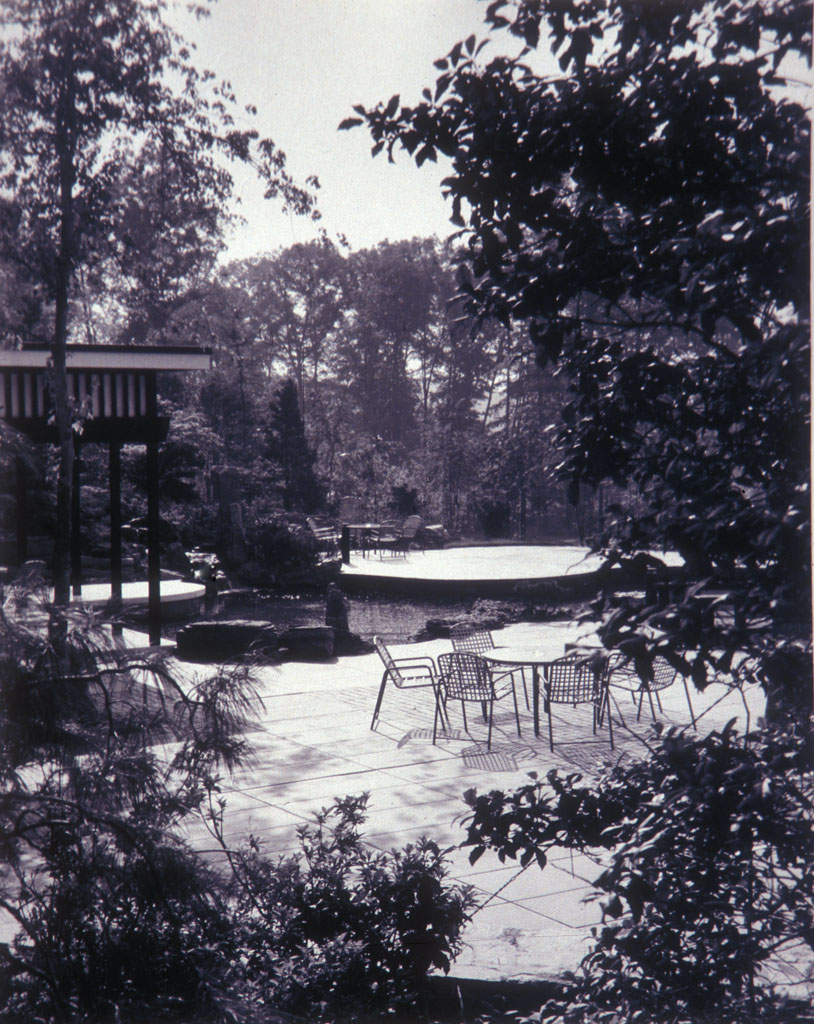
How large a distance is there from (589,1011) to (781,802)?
59cm

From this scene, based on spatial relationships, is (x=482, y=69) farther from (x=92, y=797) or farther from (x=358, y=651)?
(x=358, y=651)

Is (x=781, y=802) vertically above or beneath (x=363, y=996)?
above

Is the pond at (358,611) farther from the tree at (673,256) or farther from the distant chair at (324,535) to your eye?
the tree at (673,256)

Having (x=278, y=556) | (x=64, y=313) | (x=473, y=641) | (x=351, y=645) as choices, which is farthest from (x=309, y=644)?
(x=278, y=556)

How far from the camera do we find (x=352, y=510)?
28781mm

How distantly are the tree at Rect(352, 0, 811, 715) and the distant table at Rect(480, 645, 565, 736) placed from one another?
172 inches

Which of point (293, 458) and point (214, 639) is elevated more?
point (293, 458)

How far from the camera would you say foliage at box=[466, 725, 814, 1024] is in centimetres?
168

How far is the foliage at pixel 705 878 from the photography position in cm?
168

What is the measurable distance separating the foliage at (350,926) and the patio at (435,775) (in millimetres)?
211

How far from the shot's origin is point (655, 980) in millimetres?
1853

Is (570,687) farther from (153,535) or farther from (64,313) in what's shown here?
(153,535)

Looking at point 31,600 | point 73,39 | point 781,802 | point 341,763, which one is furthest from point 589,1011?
point 73,39

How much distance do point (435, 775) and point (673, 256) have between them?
14.0 ft
